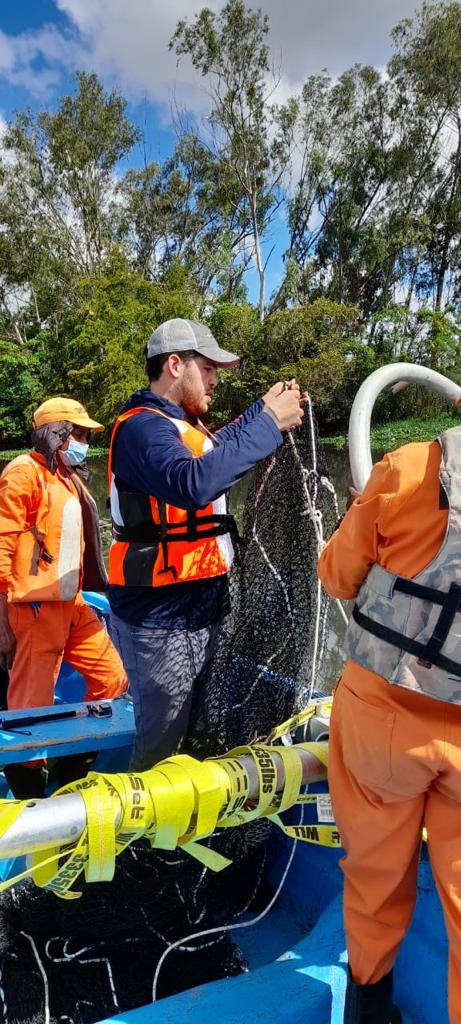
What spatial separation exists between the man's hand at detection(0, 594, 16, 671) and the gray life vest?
2090mm

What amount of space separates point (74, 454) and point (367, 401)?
173 centimetres

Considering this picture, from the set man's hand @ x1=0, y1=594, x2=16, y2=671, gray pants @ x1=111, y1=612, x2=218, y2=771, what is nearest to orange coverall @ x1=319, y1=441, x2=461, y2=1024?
gray pants @ x1=111, y1=612, x2=218, y2=771

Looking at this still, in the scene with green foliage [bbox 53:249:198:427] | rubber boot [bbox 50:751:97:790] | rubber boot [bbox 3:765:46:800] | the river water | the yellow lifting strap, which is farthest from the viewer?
green foliage [bbox 53:249:198:427]

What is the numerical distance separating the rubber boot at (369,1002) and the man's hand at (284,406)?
1343 millimetres

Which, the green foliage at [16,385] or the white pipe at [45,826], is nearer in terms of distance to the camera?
the white pipe at [45,826]

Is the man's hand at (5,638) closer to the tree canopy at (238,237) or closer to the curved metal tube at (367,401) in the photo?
the curved metal tube at (367,401)

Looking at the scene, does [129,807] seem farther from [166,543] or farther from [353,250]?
[353,250]

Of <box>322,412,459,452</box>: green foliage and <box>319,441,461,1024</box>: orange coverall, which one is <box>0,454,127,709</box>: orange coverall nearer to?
<box>319,441,461,1024</box>: orange coverall

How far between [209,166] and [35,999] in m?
39.3

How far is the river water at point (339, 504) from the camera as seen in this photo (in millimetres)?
4977

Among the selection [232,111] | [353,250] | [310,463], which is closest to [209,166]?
[232,111]

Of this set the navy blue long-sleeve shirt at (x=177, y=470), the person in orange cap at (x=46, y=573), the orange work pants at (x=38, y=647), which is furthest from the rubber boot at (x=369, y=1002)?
the orange work pants at (x=38, y=647)

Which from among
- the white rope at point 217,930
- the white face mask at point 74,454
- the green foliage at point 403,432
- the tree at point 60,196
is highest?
the tree at point 60,196

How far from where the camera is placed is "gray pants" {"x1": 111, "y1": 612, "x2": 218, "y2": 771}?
207 centimetres
